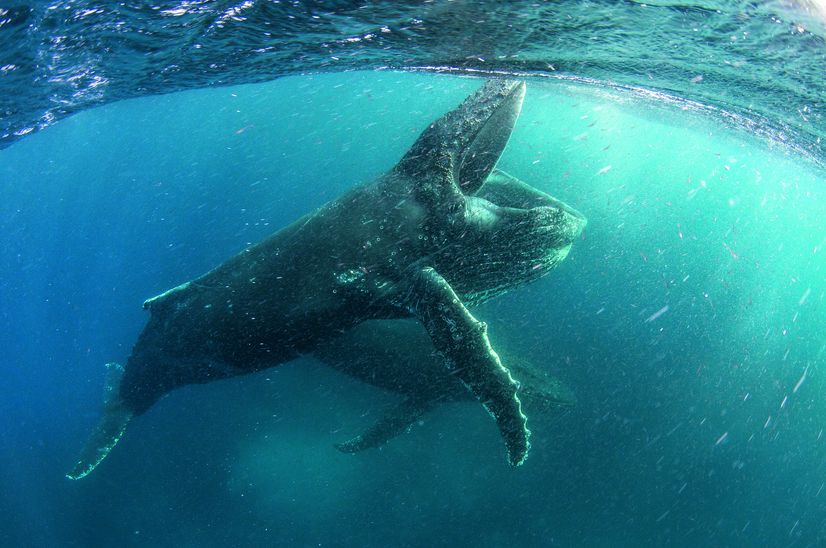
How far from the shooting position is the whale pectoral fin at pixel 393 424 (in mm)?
7434

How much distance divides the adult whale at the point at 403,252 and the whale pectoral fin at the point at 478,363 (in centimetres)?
6

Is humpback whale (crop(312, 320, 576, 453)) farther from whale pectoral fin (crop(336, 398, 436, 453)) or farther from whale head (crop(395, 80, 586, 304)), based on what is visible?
whale head (crop(395, 80, 586, 304))

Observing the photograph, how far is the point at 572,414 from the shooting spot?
40.8 ft

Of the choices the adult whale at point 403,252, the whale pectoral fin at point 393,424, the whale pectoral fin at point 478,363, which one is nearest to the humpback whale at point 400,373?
the whale pectoral fin at point 393,424

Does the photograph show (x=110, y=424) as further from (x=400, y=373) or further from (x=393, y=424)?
(x=400, y=373)

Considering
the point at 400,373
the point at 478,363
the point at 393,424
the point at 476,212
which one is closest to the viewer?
the point at 478,363

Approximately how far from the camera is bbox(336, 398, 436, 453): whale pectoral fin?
7434mm

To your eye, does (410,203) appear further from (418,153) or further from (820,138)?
(820,138)

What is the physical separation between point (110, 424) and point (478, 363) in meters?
8.67

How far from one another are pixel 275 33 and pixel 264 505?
13474 mm

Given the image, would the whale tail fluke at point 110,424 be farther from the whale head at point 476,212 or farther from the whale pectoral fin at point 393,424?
the whale head at point 476,212

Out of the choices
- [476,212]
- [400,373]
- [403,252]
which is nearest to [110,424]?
[400,373]

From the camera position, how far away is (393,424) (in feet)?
24.4

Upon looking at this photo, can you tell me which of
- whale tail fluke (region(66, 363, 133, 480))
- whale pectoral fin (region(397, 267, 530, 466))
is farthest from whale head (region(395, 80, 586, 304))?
whale tail fluke (region(66, 363, 133, 480))
